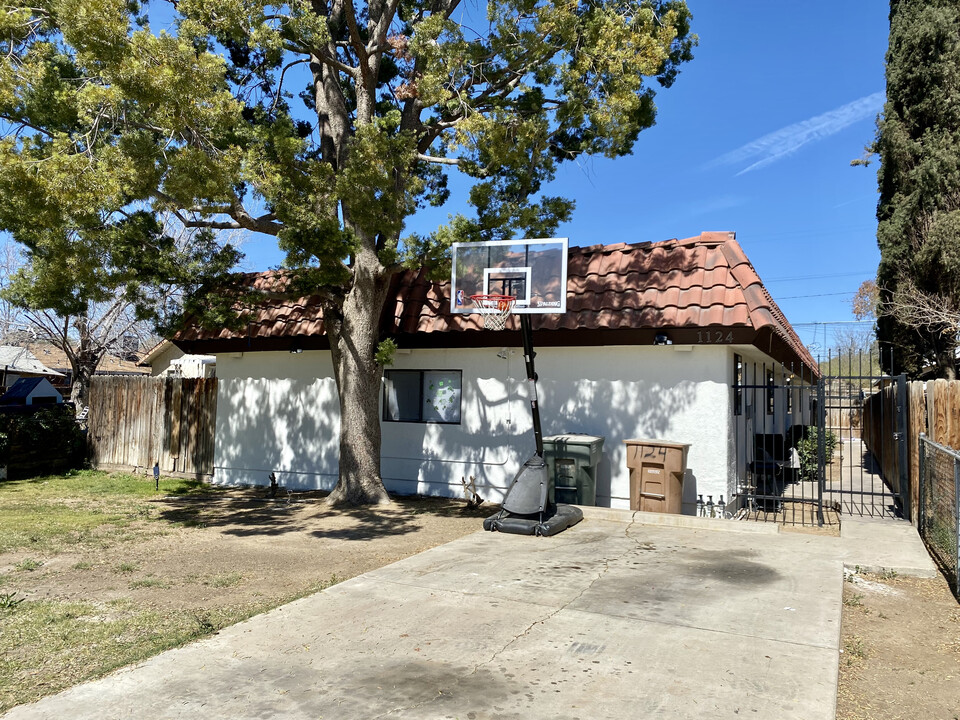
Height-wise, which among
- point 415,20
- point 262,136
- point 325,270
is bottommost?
point 325,270

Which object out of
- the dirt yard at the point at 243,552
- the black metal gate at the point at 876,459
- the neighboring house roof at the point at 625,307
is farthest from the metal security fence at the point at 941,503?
the dirt yard at the point at 243,552

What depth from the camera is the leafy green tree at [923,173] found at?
17281 millimetres

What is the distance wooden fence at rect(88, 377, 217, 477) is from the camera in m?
15.9

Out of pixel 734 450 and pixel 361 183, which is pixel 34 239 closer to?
pixel 361 183

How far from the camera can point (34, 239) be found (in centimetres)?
968

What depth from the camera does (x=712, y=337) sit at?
10.7m

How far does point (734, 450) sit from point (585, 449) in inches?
102

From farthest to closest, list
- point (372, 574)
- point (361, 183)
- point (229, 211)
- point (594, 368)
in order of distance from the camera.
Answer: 1. point (594, 368)
2. point (229, 211)
3. point (361, 183)
4. point (372, 574)

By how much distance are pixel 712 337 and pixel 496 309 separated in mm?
3405

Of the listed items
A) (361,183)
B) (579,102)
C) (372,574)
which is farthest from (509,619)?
(579,102)

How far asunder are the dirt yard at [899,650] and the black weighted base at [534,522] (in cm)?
357

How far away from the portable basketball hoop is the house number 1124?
9.88ft

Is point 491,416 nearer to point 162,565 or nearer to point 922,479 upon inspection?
point 162,565

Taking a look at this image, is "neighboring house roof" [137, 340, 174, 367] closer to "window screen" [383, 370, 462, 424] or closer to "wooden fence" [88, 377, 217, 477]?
"wooden fence" [88, 377, 217, 477]
